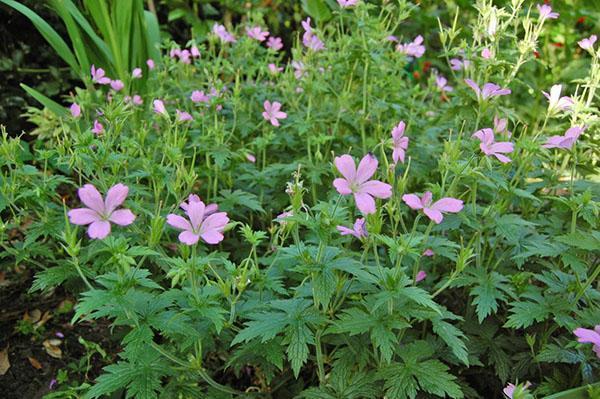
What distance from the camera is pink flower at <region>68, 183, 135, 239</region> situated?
1.12m

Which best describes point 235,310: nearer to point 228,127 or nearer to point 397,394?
A: point 397,394

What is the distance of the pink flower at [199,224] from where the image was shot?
48.0 inches

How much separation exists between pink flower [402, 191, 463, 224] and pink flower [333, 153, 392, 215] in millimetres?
61

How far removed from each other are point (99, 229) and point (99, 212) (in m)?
0.06

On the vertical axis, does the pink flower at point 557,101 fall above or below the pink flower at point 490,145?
below

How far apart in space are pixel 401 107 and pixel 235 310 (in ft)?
4.40

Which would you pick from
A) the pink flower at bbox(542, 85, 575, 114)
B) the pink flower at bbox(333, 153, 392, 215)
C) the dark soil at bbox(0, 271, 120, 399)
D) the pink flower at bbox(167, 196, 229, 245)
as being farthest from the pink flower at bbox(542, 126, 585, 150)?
the dark soil at bbox(0, 271, 120, 399)

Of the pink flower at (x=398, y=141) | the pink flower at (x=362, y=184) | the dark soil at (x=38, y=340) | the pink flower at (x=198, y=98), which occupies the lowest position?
the dark soil at (x=38, y=340)

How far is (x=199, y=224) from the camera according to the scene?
1265 millimetres

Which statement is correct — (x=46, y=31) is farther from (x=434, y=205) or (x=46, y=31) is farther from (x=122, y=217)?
(x=434, y=205)

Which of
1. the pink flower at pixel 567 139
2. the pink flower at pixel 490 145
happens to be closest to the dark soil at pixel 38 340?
the pink flower at pixel 490 145

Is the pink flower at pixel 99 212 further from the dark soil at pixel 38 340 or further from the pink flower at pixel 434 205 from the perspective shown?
the dark soil at pixel 38 340

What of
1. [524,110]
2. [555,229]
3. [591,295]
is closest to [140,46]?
[555,229]

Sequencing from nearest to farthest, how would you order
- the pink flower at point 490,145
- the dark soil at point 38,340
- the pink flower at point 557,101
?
1. the pink flower at point 490,145
2. the pink flower at point 557,101
3. the dark soil at point 38,340
